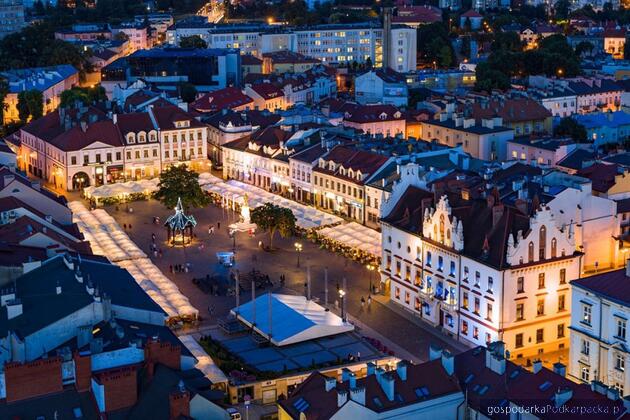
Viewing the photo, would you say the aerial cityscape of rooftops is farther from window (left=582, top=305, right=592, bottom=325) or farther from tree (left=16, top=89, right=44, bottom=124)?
tree (left=16, top=89, right=44, bottom=124)

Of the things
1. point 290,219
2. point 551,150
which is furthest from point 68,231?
point 551,150

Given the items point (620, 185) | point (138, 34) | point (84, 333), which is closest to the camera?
point (84, 333)

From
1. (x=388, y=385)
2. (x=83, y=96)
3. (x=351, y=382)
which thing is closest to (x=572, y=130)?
(x=83, y=96)

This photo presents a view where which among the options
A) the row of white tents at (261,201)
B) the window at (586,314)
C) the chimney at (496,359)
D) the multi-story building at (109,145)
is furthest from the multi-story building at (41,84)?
the chimney at (496,359)

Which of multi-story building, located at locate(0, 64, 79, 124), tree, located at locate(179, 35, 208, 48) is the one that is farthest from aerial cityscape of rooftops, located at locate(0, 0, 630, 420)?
tree, located at locate(179, 35, 208, 48)

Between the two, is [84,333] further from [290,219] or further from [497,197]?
[290,219]
